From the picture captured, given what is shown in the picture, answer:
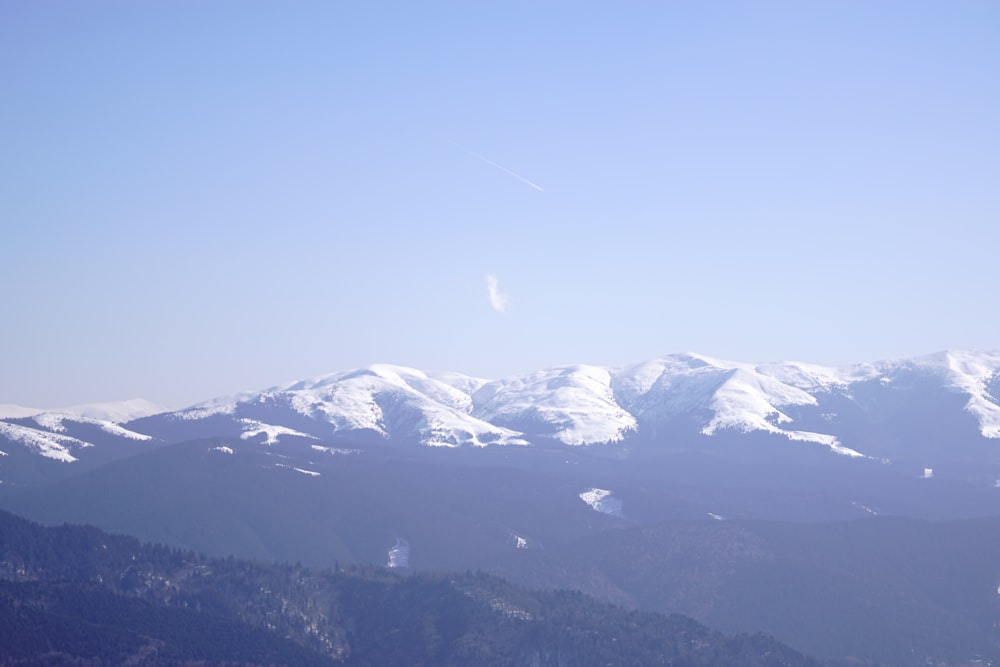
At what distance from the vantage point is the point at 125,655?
633 feet

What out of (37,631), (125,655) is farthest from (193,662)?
(37,631)

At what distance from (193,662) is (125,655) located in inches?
399

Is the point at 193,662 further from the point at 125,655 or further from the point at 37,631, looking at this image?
the point at 37,631

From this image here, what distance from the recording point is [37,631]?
627 feet

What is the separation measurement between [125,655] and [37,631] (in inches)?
519

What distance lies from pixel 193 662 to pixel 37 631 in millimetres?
23102

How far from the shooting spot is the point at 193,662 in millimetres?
196625
